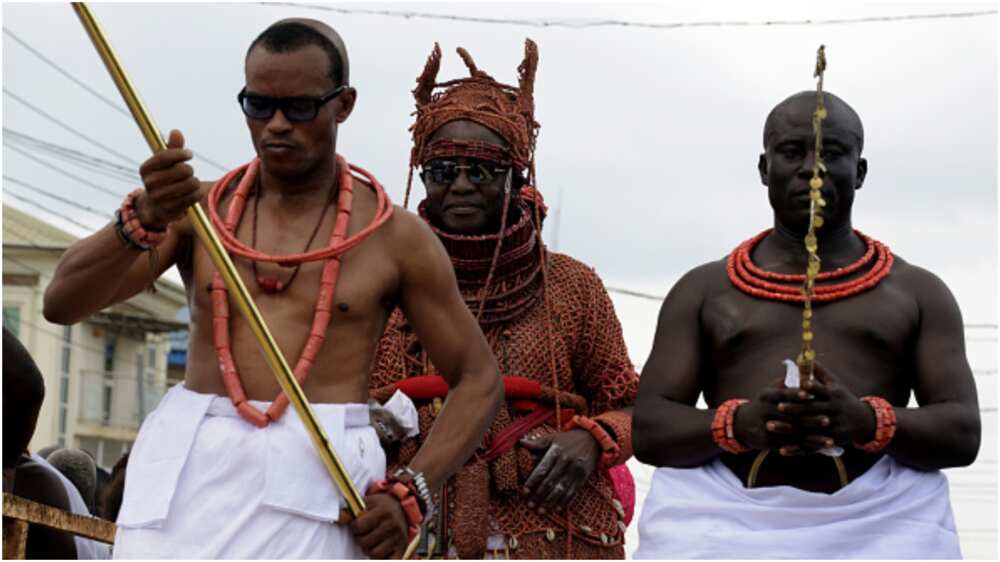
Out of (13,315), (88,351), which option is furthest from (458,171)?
(88,351)

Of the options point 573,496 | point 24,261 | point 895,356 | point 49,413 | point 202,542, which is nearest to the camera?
point 202,542

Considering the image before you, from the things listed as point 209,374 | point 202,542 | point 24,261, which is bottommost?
point 202,542

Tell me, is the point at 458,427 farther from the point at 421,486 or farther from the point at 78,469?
the point at 78,469

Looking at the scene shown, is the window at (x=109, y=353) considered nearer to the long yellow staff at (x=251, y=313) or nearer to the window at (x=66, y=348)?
the window at (x=66, y=348)

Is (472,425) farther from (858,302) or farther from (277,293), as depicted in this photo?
(858,302)

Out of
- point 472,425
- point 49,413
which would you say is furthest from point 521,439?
point 49,413

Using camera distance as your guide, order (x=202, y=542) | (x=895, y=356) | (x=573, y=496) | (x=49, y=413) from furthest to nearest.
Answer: (x=49, y=413), (x=573, y=496), (x=895, y=356), (x=202, y=542)

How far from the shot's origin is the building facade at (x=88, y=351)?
1467 inches

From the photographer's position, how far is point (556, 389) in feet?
27.9

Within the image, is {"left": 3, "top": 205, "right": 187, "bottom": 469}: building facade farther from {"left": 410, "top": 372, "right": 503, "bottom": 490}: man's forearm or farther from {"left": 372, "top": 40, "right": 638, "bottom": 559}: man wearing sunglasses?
{"left": 410, "top": 372, "right": 503, "bottom": 490}: man's forearm

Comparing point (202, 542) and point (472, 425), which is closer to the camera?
point (202, 542)

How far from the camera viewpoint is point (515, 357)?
27.9 feet

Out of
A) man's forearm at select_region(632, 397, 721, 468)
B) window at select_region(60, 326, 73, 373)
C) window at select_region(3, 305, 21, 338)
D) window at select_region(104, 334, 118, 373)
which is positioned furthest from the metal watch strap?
window at select_region(104, 334, 118, 373)

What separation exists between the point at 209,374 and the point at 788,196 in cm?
181
